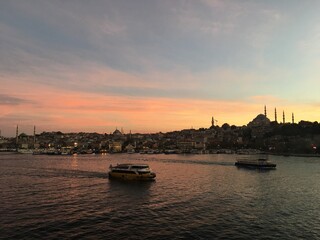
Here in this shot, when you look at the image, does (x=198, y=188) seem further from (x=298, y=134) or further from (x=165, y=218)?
(x=298, y=134)

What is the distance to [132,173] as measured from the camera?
189 feet

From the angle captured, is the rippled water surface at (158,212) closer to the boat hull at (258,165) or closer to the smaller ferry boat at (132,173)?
the smaller ferry boat at (132,173)

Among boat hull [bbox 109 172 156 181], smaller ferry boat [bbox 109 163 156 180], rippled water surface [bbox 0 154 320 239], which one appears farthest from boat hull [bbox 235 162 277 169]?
boat hull [bbox 109 172 156 181]

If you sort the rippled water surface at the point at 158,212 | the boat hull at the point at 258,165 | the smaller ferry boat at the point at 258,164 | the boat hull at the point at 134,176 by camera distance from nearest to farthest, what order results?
the rippled water surface at the point at 158,212 < the boat hull at the point at 134,176 < the boat hull at the point at 258,165 < the smaller ferry boat at the point at 258,164

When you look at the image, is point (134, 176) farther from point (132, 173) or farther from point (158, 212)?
point (158, 212)

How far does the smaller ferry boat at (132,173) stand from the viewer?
5631cm

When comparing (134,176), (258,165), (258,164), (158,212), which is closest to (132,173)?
(134,176)

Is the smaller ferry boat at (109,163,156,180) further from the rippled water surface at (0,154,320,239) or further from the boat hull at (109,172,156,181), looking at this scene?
the rippled water surface at (0,154,320,239)

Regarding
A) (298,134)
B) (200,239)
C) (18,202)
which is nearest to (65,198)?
(18,202)

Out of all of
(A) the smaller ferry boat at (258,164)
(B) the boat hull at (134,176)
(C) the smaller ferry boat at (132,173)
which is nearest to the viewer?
(B) the boat hull at (134,176)

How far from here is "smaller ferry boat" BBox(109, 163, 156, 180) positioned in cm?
5631

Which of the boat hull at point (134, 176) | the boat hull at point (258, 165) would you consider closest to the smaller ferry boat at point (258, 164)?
the boat hull at point (258, 165)

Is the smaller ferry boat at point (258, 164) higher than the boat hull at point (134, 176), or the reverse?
the smaller ferry boat at point (258, 164)

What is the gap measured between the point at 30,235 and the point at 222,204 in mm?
19683
